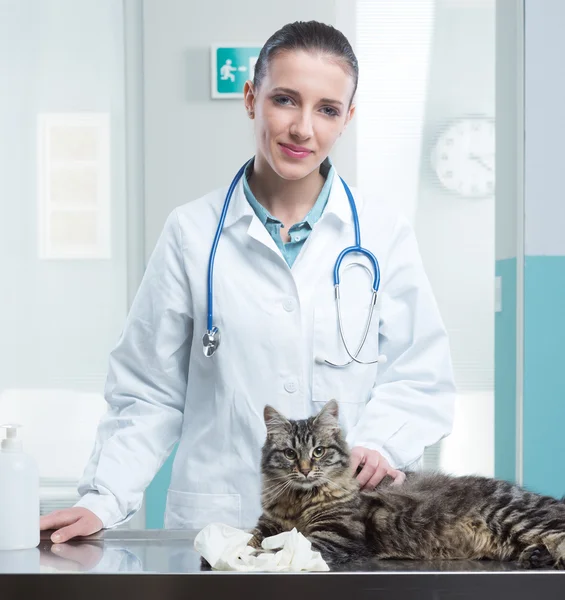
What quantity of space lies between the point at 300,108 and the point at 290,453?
25.4 inches

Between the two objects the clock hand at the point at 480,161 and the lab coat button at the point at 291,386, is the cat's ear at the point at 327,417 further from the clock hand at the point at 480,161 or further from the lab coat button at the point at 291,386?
the clock hand at the point at 480,161

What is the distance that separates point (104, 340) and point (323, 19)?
1355 millimetres

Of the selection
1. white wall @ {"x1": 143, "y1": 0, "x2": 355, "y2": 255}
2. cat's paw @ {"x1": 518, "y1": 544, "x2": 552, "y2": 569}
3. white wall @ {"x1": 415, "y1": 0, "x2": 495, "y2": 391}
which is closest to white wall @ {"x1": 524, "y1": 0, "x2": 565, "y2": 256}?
white wall @ {"x1": 415, "y1": 0, "x2": 495, "y2": 391}

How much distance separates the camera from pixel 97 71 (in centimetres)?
275

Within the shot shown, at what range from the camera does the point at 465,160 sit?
2.79 meters

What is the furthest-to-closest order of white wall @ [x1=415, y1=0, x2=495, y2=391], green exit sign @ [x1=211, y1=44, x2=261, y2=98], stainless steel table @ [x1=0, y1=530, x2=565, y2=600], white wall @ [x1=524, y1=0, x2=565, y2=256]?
1. white wall @ [x1=415, y1=0, x2=495, y2=391]
2. green exit sign @ [x1=211, y1=44, x2=261, y2=98]
3. white wall @ [x1=524, y1=0, x2=565, y2=256]
4. stainless steel table @ [x1=0, y1=530, x2=565, y2=600]

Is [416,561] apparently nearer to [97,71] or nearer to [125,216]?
[125,216]

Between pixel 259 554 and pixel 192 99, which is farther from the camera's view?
pixel 192 99

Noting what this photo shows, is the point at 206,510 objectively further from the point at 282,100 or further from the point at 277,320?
the point at 282,100

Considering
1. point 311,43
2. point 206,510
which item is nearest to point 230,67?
point 311,43

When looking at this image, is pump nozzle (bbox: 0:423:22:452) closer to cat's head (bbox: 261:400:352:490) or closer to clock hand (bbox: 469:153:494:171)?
cat's head (bbox: 261:400:352:490)

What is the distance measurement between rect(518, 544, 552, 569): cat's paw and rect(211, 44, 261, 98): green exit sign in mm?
2023

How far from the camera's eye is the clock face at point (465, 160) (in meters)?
2.78

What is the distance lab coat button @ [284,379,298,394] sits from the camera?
1519 mm
